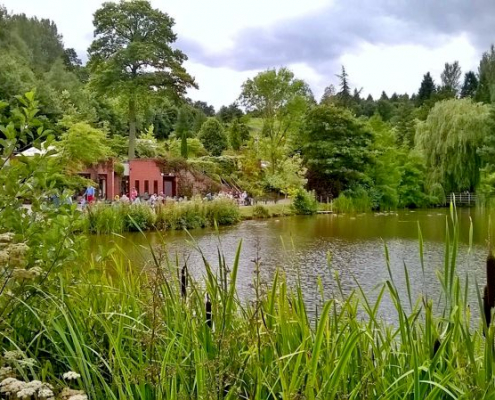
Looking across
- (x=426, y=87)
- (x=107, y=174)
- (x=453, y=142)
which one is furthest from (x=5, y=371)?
(x=426, y=87)

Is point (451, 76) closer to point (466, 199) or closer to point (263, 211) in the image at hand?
point (466, 199)

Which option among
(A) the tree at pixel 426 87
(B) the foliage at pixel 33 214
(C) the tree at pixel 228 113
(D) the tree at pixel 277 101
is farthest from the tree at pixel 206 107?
(B) the foliage at pixel 33 214

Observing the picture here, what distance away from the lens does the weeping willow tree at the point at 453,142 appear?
23000 mm

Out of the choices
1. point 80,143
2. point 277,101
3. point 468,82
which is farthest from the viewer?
point 468,82

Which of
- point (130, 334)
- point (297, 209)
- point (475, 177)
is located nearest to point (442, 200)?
point (475, 177)

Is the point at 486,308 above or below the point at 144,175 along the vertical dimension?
below

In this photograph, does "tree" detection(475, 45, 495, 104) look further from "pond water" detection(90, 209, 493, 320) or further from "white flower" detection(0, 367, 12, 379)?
"white flower" detection(0, 367, 12, 379)

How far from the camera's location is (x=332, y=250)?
35.3 ft

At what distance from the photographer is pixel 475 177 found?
24031 mm

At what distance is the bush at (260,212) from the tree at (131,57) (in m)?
6.40

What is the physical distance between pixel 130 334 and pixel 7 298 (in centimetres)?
43

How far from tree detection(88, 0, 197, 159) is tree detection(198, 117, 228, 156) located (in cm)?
863

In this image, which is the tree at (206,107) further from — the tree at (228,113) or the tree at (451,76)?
the tree at (451,76)

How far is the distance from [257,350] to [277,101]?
95.2 feet
